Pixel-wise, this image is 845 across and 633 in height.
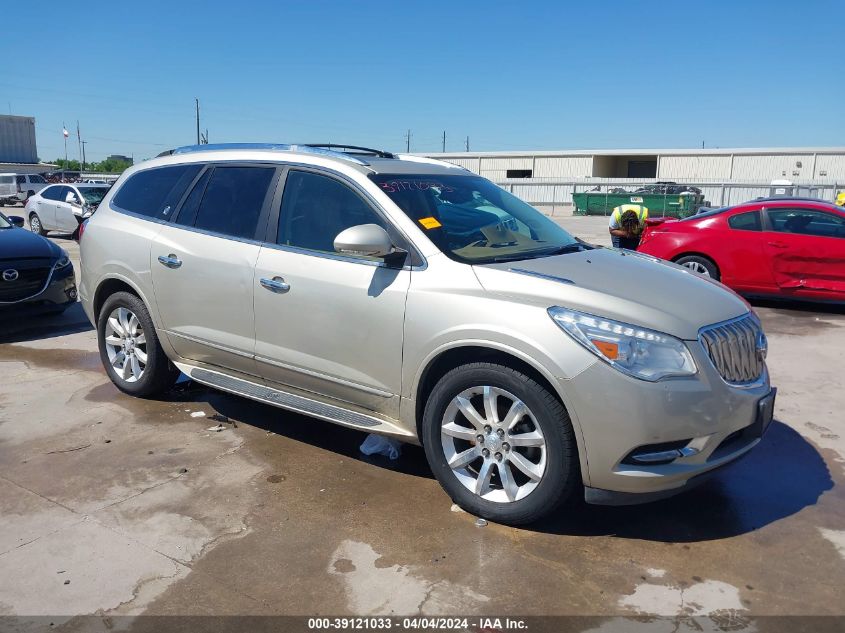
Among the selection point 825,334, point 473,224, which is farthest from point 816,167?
point 473,224

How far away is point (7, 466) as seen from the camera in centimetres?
443

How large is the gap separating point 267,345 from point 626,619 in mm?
2588

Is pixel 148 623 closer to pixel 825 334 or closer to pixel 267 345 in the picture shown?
pixel 267 345

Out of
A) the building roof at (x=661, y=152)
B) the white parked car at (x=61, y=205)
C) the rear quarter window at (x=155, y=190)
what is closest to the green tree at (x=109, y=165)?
the building roof at (x=661, y=152)

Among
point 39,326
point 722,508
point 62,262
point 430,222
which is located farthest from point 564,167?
point 722,508

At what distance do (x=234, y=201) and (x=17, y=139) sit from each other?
72896 millimetres

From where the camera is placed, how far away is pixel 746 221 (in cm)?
977

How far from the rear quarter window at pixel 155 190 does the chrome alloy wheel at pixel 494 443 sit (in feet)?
9.28

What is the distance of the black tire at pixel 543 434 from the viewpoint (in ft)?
11.2

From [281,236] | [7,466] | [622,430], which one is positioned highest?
[281,236]

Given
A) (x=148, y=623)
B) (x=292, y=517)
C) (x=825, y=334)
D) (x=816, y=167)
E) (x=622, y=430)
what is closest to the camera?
(x=148, y=623)

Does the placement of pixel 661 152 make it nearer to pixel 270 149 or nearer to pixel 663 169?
pixel 663 169

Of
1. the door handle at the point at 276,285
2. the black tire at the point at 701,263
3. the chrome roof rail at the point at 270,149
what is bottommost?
the black tire at the point at 701,263

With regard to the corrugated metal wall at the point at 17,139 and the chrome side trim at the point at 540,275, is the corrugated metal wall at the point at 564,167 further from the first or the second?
the chrome side trim at the point at 540,275
